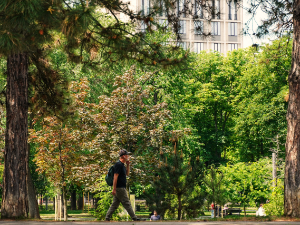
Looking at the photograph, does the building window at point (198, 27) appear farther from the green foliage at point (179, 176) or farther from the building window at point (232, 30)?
the building window at point (232, 30)

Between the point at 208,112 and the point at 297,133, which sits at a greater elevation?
the point at 208,112

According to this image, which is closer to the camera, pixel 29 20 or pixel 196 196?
pixel 29 20

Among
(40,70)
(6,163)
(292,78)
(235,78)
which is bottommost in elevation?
(6,163)

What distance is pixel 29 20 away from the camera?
7957 millimetres

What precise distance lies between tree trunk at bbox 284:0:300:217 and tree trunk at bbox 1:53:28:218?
5959 millimetres

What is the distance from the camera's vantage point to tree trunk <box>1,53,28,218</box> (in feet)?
32.1

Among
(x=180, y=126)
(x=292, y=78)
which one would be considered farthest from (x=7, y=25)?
(x=180, y=126)

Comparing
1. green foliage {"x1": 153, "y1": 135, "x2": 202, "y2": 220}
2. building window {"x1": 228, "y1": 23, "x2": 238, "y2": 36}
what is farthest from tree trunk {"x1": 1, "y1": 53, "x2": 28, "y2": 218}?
building window {"x1": 228, "y1": 23, "x2": 238, "y2": 36}

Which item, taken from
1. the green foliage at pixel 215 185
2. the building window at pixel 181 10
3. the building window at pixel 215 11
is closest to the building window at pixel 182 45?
the building window at pixel 181 10

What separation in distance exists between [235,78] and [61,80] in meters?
30.0

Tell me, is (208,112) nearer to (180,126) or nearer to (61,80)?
(180,126)

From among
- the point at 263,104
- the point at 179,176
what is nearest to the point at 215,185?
the point at 179,176

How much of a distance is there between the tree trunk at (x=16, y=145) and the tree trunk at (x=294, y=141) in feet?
19.6

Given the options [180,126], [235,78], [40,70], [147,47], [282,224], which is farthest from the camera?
[235,78]
